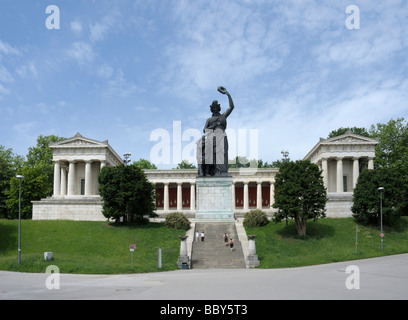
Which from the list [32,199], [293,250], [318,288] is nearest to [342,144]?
[293,250]

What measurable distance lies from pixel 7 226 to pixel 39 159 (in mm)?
44054

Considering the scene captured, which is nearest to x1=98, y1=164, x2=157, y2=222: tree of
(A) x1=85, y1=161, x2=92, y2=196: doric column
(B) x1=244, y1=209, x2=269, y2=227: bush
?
(B) x1=244, y1=209, x2=269, y2=227: bush

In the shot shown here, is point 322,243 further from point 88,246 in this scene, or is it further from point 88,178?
point 88,178

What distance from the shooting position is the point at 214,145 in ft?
112

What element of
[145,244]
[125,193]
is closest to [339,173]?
[125,193]

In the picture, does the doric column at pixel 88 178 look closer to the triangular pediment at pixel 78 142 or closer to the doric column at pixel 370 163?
the triangular pediment at pixel 78 142

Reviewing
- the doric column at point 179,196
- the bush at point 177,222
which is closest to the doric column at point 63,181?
the doric column at point 179,196

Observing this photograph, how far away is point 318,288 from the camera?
15.1m

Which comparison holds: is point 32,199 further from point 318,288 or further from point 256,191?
point 318,288

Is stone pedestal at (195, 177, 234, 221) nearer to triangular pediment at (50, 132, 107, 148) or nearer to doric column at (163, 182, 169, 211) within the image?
triangular pediment at (50, 132, 107, 148)

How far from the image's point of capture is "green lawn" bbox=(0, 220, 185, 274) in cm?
2883

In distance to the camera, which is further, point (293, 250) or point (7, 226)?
point (7, 226)
